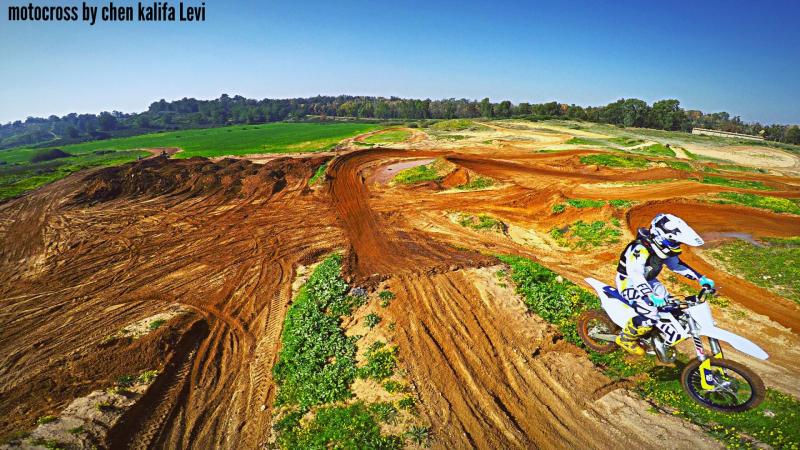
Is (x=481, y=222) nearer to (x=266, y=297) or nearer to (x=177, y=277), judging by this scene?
(x=266, y=297)

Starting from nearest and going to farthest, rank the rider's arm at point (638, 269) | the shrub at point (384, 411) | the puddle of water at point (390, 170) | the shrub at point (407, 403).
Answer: the rider's arm at point (638, 269) → the shrub at point (384, 411) → the shrub at point (407, 403) → the puddle of water at point (390, 170)

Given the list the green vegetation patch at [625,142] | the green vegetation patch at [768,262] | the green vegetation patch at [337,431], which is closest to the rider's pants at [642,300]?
the green vegetation patch at [337,431]

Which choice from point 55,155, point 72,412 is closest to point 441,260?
point 72,412

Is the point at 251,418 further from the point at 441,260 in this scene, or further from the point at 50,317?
the point at 50,317

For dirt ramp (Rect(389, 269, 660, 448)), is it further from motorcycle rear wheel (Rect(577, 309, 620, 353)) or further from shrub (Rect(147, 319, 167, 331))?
shrub (Rect(147, 319, 167, 331))

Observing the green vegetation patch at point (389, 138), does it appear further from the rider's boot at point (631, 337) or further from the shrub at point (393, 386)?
the rider's boot at point (631, 337)
